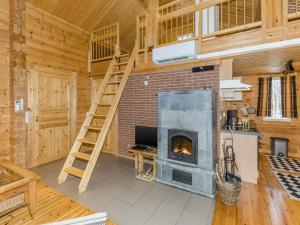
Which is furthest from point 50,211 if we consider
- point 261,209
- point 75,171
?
point 261,209

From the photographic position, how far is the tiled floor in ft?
7.95

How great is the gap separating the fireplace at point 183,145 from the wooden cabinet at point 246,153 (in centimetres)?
83

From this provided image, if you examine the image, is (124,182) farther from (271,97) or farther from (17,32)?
(271,97)

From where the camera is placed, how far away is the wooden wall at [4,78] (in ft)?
12.0

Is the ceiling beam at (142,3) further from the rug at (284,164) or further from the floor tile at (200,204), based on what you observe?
the rug at (284,164)

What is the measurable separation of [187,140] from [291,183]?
221 cm

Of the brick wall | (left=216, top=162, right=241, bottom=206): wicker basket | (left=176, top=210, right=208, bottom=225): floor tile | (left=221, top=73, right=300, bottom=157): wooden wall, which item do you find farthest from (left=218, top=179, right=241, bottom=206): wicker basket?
(left=221, top=73, right=300, bottom=157): wooden wall

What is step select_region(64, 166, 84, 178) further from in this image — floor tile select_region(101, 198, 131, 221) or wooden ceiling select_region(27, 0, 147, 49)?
wooden ceiling select_region(27, 0, 147, 49)

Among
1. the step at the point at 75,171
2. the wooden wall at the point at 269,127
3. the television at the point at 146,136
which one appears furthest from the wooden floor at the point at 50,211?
the wooden wall at the point at 269,127

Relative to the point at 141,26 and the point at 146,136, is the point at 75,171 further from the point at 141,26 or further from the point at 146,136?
the point at 141,26

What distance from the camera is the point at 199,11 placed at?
11.2 ft

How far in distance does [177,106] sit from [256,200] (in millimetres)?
2015

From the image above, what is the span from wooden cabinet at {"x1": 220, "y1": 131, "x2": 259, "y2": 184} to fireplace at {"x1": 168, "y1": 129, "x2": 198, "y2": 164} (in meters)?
0.83

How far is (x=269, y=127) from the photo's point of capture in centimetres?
559
